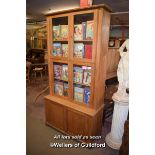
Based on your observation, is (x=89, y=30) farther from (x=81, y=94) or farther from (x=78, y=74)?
(x=81, y=94)

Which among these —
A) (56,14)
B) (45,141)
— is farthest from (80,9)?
(45,141)

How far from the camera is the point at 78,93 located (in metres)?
1.48

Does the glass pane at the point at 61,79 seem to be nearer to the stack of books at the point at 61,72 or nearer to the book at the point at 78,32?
the stack of books at the point at 61,72

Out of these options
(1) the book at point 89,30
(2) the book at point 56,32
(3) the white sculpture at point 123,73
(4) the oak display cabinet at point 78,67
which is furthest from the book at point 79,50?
(3) the white sculpture at point 123,73

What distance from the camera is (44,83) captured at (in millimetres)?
1886

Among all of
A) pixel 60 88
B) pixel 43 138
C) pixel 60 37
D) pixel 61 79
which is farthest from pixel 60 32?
pixel 43 138

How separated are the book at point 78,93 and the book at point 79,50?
32cm

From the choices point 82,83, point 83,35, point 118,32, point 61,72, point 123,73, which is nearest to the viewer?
point 118,32

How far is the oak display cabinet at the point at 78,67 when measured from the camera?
1.24 m

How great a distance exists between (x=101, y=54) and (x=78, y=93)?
0.46 metres

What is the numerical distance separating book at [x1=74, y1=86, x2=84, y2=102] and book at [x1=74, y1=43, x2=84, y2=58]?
0.32m

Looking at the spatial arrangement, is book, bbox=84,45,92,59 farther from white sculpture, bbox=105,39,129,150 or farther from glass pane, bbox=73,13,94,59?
white sculpture, bbox=105,39,129,150
